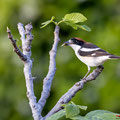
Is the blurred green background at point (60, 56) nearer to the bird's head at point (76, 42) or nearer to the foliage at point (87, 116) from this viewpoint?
the bird's head at point (76, 42)

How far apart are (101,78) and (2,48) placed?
1.40 m

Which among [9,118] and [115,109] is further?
[9,118]

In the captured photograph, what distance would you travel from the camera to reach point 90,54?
109 inches

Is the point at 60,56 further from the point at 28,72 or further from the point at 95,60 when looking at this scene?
the point at 28,72

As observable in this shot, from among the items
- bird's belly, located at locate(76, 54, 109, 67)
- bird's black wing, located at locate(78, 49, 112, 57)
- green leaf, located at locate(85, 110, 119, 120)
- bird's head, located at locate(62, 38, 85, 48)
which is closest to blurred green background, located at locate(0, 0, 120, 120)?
bird's head, located at locate(62, 38, 85, 48)

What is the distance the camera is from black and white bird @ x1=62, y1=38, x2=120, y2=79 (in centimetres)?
252

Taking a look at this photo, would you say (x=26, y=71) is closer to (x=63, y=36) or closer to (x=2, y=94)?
(x=63, y=36)

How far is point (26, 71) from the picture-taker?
5.20 ft

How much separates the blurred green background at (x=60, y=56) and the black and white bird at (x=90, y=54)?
2.77 feet

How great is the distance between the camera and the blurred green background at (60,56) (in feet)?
12.3

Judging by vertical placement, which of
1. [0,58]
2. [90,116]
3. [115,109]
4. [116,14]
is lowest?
[115,109]

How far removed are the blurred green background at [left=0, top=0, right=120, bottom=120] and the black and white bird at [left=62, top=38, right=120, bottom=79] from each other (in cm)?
84

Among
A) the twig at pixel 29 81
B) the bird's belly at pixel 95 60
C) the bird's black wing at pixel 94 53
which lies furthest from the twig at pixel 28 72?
the bird's black wing at pixel 94 53

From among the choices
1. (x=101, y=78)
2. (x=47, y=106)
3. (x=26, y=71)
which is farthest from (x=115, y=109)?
(x=26, y=71)
